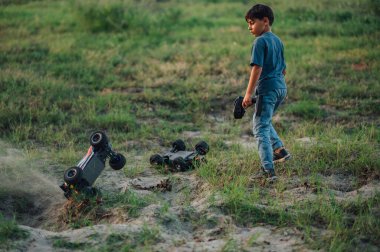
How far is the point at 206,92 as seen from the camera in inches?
380

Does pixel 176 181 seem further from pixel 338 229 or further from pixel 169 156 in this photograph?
pixel 338 229

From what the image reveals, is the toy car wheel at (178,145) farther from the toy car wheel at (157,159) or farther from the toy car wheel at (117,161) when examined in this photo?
the toy car wheel at (117,161)

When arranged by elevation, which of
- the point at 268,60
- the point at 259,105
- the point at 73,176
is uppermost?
the point at 268,60

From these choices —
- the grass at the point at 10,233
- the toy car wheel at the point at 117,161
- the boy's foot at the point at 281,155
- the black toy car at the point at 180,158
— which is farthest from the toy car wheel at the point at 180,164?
the grass at the point at 10,233

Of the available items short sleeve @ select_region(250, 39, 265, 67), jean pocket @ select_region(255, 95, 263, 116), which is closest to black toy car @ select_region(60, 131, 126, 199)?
jean pocket @ select_region(255, 95, 263, 116)

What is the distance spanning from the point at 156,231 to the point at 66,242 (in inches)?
29.7

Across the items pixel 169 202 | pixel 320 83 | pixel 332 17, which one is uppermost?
pixel 332 17

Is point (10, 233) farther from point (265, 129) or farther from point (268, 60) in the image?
point (268, 60)

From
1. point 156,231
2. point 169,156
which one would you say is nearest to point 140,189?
point 169,156

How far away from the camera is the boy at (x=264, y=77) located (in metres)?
5.55

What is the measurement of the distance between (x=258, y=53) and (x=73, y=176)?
231cm

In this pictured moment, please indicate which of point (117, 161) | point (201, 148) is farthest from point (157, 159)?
point (117, 161)

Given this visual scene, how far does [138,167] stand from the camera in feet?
21.3

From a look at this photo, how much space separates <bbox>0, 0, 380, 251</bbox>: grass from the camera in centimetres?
527
